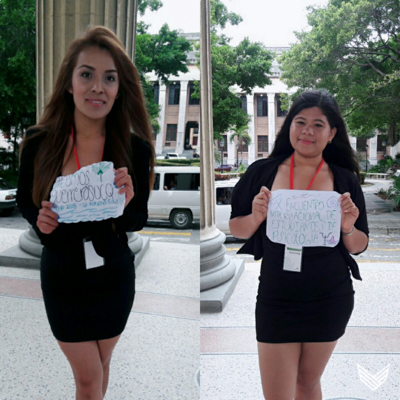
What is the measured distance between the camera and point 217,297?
2.60m

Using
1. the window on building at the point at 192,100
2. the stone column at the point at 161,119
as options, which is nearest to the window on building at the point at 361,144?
the window on building at the point at 192,100

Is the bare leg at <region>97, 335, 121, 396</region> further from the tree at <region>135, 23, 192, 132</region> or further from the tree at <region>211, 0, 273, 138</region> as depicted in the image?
the tree at <region>211, 0, 273, 138</region>

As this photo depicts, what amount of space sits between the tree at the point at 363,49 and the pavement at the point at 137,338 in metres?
1.29

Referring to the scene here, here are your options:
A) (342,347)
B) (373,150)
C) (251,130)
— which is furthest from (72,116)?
(342,347)

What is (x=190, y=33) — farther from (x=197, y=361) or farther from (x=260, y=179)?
(x=197, y=361)

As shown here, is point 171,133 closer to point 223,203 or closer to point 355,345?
point 223,203

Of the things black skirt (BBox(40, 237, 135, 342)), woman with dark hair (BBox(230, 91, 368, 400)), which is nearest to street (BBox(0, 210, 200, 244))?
black skirt (BBox(40, 237, 135, 342))

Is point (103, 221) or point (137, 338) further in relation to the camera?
point (137, 338)

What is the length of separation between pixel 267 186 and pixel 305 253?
34cm

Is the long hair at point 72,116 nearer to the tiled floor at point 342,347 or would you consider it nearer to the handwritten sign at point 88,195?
the handwritten sign at point 88,195

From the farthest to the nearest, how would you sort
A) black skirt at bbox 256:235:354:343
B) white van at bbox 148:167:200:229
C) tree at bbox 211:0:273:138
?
tree at bbox 211:0:273:138
white van at bbox 148:167:200:229
black skirt at bbox 256:235:354:343

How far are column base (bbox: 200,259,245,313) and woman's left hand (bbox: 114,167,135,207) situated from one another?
894 mm

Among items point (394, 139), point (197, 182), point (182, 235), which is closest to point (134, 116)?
point (197, 182)

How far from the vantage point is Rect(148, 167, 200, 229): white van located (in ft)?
6.91
